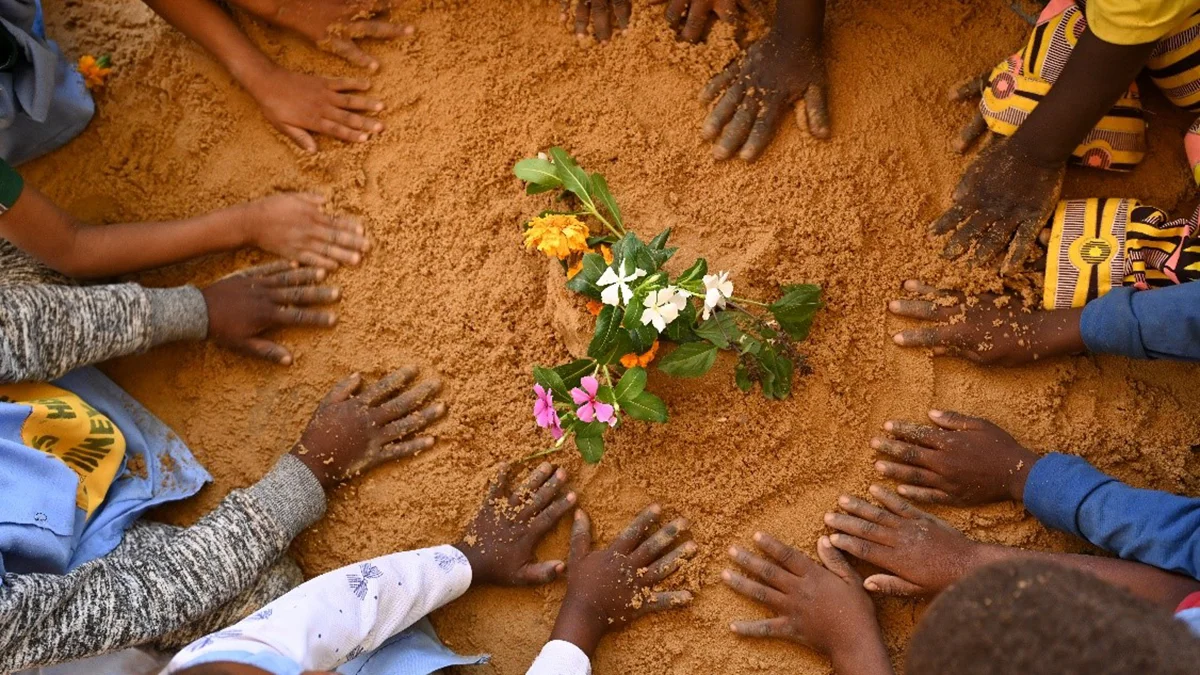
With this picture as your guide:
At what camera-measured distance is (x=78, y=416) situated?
200 cm

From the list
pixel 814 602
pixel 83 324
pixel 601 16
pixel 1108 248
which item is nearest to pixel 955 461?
pixel 814 602

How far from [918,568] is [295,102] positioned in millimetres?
1724

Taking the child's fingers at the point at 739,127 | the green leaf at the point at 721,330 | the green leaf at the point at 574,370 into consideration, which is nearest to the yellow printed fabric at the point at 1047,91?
the child's fingers at the point at 739,127

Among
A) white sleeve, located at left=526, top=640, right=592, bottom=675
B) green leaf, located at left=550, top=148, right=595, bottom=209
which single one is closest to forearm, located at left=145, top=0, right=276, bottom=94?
green leaf, located at left=550, top=148, right=595, bottom=209

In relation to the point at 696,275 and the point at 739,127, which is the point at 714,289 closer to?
the point at 696,275

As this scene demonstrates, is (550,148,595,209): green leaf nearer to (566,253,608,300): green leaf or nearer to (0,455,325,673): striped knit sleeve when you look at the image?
(566,253,608,300): green leaf

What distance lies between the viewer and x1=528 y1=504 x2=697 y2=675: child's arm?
75.6 inches

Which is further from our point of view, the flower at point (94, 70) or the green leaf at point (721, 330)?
the flower at point (94, 70)

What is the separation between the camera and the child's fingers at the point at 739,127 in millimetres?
2031

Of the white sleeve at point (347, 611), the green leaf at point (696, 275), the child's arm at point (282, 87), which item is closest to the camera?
the white sleeve at point (347, 611)

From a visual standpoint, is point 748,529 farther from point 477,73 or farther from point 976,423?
point 477,73

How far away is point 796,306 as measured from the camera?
175 cm

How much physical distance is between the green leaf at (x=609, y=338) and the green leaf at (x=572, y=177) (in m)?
0.27

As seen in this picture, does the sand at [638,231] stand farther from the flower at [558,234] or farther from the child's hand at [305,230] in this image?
the flower at [558,234]
